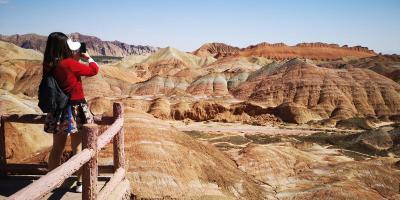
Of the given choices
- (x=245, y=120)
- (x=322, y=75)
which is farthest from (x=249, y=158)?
(x=322, y=75)

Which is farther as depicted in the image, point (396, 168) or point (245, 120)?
point (245, 120)

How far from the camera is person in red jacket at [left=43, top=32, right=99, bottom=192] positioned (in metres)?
5.36

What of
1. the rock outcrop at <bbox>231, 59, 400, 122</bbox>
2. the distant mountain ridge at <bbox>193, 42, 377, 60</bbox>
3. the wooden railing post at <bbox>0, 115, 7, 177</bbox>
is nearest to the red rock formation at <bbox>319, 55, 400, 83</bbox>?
the rock outcrop at <bbox>231, 59, 400, 122</bbox>

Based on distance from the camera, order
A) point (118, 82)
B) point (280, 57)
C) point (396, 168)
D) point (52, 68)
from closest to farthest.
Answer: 1. point (52, 68)
2. point (396, 168)
3. point (118, 82)
4. point (280, 57)

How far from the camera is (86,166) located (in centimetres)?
471

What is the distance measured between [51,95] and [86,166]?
1.15 meters

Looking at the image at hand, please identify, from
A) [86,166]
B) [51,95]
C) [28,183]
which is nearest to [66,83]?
[51,95]

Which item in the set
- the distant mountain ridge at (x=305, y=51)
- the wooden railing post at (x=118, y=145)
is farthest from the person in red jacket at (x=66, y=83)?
the distant mountain ridge at (x=305, y=51)

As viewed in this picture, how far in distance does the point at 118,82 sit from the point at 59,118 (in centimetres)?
6788

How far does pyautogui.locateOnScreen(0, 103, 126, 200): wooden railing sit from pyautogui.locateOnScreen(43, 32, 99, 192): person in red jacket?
439 mm

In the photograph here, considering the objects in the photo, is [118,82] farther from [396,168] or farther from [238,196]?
[238,196]

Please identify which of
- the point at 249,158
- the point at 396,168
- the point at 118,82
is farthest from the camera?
the point at 118,82

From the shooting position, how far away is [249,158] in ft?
53.0

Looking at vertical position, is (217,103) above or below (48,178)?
below
